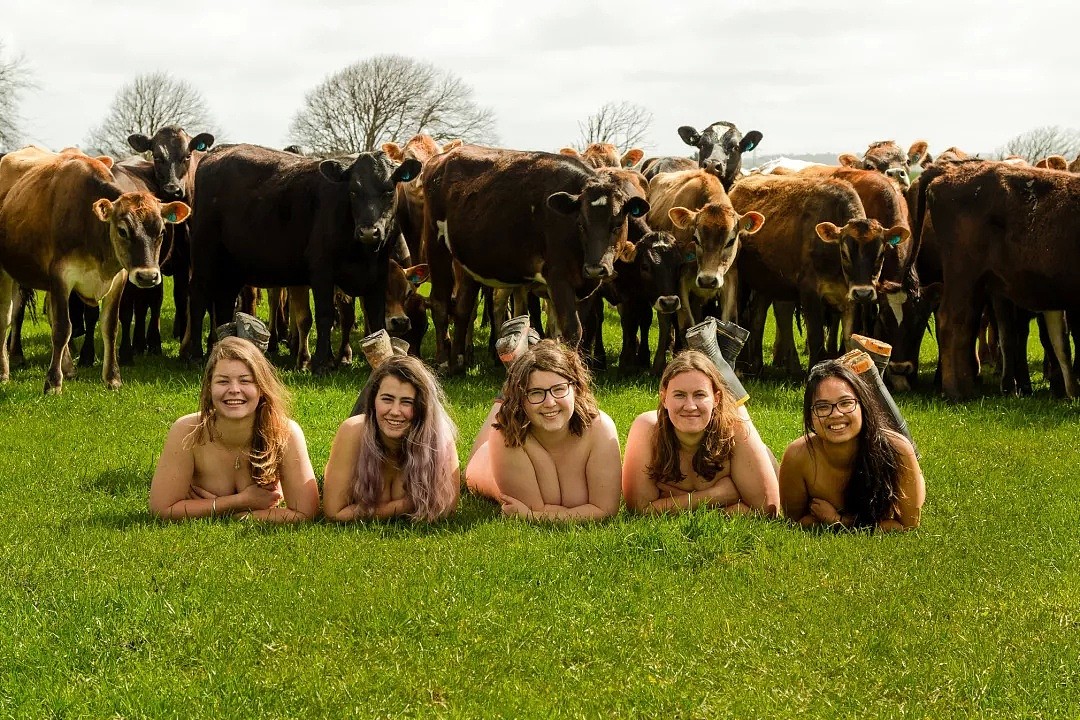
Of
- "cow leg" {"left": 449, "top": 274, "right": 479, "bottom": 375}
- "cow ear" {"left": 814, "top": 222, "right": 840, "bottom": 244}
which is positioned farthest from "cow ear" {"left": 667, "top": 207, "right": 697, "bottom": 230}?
"cow leg" {"left": 449, "top": 274, "right": 479, "bottom": 375}

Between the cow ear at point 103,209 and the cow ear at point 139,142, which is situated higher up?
the cow ear at point 139,142

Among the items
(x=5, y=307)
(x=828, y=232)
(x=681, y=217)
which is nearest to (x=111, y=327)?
(x=5, y=307)

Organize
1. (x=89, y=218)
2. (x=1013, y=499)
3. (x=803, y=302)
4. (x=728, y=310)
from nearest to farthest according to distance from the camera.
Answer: (x=1013, y=499)
(x=89, y=218)
(x=803, y=302)
(x=728, y=310)

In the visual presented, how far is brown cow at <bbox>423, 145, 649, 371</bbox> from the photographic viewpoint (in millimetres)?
13812

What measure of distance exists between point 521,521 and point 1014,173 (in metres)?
8.11

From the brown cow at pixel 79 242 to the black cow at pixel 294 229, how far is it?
5.37 feet

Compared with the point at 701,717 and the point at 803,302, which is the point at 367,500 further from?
the point at 803,302

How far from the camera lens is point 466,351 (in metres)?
16.1

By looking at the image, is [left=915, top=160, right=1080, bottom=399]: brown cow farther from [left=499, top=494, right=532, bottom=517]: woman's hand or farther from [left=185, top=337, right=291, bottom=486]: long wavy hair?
[left=185, top=337, right=291, bottom=486]: long wavy hair

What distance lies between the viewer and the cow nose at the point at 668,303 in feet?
48.0

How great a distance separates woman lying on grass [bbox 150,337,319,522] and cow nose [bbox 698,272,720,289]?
24.6 feet

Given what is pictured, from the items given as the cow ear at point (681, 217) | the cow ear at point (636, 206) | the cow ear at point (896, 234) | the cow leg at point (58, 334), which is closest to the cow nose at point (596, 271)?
the cow ear at point (636, 206)

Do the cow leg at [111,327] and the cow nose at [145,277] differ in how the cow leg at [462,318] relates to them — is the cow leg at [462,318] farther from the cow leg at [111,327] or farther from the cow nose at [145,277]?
the cow leg at [111,327]

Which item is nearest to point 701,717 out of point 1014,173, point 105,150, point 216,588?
point 216,588
